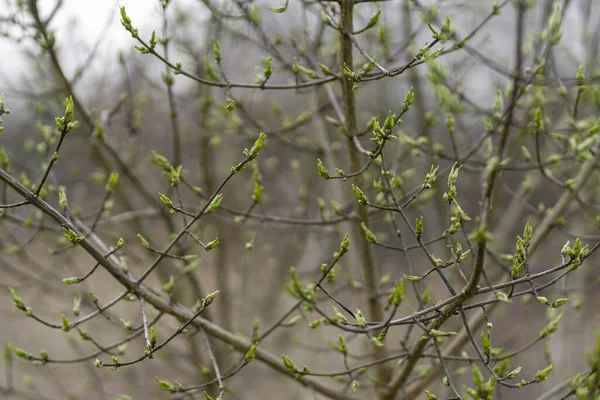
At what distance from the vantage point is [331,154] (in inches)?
130

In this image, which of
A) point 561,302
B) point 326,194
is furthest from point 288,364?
point 326,194

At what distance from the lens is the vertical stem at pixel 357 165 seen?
6.18ft

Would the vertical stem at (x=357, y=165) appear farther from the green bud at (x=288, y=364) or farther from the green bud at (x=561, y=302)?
the green bud at (x=561, y=302)

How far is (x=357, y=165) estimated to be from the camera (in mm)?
2176

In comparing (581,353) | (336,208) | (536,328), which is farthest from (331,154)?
(536,328)

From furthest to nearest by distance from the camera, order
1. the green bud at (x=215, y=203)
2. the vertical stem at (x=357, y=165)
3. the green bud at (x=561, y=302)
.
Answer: the vertical stem at (x=357, y=165), the green bud at (x=215, y=203), the green bud at (x=561, y=302)

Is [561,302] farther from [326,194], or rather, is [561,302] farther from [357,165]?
[326,194]

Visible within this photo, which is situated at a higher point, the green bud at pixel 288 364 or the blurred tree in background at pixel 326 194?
the blurred tree in background at pixel 326 194

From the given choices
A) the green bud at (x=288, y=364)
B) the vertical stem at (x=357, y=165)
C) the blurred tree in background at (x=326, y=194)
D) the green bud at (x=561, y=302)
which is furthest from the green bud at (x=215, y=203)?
the green bud at (x=561, y=302)

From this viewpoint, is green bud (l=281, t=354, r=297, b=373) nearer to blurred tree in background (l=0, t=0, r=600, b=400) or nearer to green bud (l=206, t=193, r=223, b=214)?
blurred tree in background (l=0, t=0, r=600, b=400)

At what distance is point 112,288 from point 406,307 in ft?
14.5

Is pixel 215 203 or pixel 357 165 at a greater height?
pixel 357 165

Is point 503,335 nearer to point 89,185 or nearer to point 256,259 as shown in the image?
point 256,259

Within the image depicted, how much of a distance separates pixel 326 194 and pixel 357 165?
2.21m
